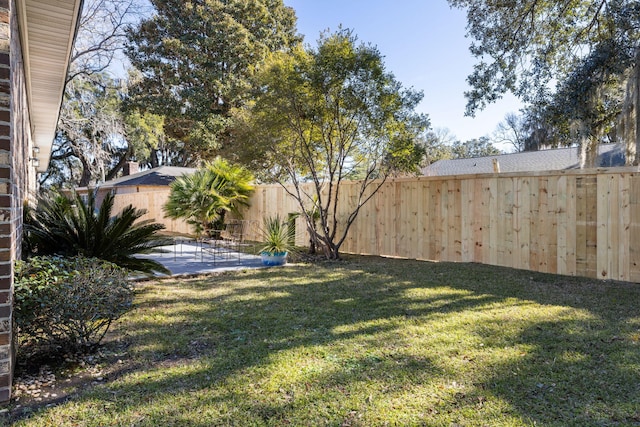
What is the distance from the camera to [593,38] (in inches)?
278

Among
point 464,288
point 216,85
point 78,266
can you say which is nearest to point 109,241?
point 78,266

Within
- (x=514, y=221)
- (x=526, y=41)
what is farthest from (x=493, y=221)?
(x=526, y=41)

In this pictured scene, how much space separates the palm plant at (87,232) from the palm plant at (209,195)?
6951 millimetres

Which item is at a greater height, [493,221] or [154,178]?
[154,178]

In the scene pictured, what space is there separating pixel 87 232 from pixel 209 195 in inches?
299

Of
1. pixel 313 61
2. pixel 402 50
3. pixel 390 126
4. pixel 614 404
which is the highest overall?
pixel 402 50

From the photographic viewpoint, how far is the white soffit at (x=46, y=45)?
3430 millimetres

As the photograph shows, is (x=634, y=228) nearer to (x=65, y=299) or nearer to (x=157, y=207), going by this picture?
(x=65, y=299)

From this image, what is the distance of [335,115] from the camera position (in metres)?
7.94

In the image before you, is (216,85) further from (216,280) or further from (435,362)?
(435,362)

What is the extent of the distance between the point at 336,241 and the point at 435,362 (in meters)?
6.66

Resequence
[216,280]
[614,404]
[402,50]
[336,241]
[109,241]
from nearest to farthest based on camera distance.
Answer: [614,404]
[109,241]
[216,280]
[336,241]
[402,50]

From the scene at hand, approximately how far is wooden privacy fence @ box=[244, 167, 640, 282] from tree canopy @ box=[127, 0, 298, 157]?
988 cm

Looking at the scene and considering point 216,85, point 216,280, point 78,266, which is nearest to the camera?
point 78,266
